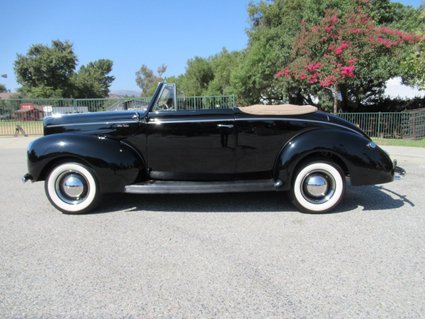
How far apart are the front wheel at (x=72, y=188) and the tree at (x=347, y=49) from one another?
39.3 ft

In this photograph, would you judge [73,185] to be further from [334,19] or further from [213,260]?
[334,19]

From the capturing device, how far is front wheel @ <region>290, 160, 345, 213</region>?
4.32m

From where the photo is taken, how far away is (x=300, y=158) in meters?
4.25

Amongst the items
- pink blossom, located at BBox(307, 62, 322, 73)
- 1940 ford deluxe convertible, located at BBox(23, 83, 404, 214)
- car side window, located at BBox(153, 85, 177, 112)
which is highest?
pink blossom, located at BBox(307, 62, 322, 73)

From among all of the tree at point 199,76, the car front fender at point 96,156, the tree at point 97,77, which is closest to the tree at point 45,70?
the tree at point 97,77

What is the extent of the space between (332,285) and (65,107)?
18.2 metres

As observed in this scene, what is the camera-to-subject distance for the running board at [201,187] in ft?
14.0

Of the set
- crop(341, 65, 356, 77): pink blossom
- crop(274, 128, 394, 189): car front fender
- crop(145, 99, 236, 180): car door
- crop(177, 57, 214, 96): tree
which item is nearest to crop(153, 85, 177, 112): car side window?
crop(145, 99, 236, 180): car door

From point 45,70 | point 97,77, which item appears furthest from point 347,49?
point 97,77

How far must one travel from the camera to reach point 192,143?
438 centimetres

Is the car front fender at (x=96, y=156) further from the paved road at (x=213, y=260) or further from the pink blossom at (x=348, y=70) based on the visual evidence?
the pink blossom at (x=348, y=70)

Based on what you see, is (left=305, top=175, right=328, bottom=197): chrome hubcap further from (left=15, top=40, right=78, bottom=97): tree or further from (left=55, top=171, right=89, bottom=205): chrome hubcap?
(left=15, top=40, right=78, bottom=97): tree

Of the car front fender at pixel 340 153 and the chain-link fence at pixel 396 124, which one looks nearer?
the car front fender at pixel 340 153

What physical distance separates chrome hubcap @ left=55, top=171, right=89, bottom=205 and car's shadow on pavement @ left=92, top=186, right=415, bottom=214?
0.30 m
